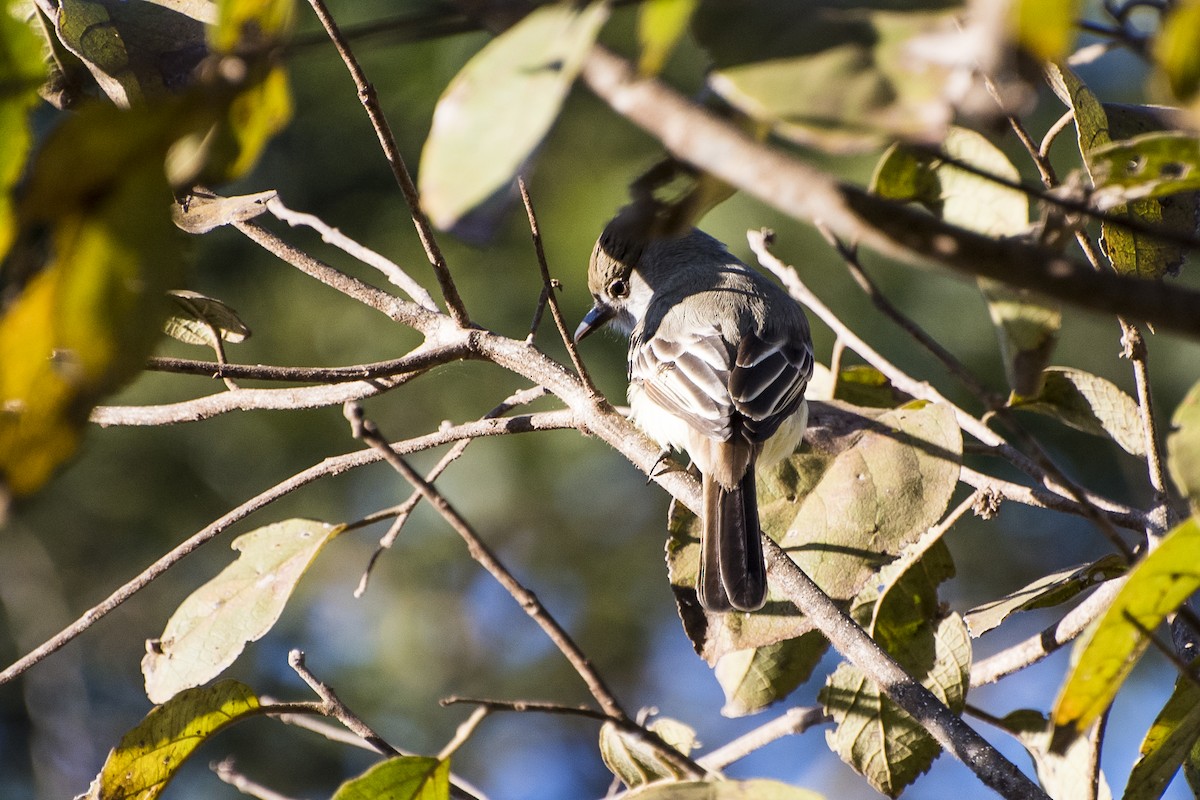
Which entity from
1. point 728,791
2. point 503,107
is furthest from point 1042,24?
point 728,791

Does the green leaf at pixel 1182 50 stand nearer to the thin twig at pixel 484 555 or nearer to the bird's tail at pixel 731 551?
the thin twig at pixel 484 555

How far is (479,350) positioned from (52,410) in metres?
1.12

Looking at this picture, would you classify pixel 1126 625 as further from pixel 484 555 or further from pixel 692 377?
pixel 692 377

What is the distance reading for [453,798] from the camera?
1697mm

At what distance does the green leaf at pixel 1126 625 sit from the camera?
3.18ft

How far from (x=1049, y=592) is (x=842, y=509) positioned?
368 mm

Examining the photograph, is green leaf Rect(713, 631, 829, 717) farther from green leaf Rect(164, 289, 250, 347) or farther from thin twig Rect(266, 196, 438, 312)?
green leaf Rect(164, 289, 250, 347)

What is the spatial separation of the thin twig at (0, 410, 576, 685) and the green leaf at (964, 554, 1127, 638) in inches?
31.1

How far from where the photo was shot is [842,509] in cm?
198

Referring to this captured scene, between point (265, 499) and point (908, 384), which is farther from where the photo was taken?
point (908, 384)

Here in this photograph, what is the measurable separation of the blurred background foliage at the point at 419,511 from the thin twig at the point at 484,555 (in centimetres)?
426

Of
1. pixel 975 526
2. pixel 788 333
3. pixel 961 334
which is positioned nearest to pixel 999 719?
pixel 788 333

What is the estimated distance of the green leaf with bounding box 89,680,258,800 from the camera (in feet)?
5.38

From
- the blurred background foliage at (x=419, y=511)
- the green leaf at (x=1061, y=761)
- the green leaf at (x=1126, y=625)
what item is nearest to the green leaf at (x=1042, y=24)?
the green leaf at (x=1126, y=625)
